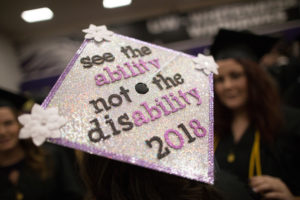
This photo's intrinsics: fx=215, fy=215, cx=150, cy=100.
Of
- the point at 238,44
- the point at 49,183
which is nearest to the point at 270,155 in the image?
the point at 238,44

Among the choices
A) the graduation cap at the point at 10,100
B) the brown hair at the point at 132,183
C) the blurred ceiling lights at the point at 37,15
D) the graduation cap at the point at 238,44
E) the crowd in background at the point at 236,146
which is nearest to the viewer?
the brown hair at the point at 132,183

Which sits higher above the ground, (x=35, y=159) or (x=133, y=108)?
(x=133, y=108)

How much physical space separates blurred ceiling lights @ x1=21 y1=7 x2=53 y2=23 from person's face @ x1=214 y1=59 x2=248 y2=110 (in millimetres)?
973

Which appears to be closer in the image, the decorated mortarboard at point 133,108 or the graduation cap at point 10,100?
the decorated mortarboard at point 133,108

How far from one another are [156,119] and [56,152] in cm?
121

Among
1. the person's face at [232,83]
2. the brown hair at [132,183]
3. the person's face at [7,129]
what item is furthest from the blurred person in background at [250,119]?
the person's face at [7,129]

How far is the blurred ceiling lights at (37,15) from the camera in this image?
1.10 m

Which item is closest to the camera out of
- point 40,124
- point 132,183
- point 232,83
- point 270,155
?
point 40,124

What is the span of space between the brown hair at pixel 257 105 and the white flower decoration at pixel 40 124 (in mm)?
897

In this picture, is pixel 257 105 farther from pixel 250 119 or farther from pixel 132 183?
pixel 132 183

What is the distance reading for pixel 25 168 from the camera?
4.26 feet

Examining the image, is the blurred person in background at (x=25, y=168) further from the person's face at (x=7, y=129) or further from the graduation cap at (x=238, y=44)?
the graduation cap at (x=238, y=44)

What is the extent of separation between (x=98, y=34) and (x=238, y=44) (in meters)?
0.87

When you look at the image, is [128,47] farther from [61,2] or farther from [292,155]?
[292,155]
